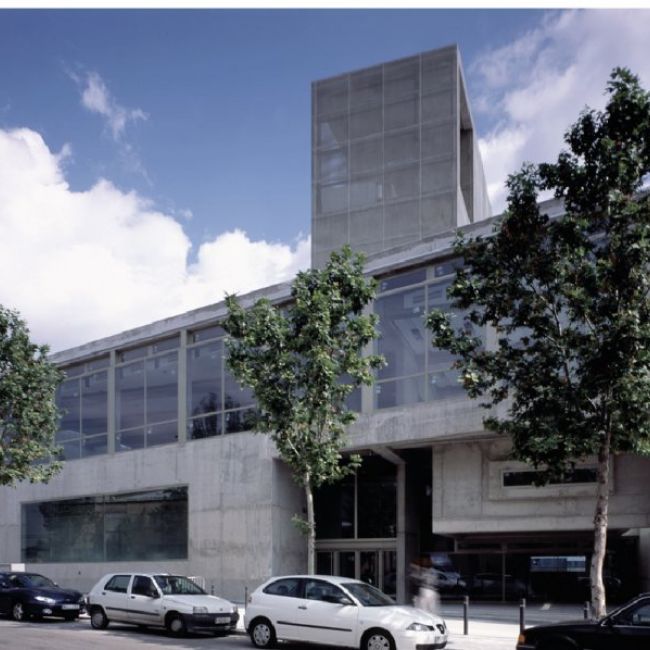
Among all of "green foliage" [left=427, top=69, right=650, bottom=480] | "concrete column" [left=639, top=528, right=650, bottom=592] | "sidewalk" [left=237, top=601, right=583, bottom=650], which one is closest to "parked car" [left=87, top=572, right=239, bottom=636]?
"sidewalk" [left=237, top=601, right=583, bottom=650]

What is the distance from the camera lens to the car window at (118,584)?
2088cm

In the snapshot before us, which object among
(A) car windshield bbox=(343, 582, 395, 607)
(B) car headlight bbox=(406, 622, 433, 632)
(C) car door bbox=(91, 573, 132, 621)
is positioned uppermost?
(A) car windshield bbox=(343, 582, 395, 607)

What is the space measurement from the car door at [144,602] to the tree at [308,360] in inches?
148

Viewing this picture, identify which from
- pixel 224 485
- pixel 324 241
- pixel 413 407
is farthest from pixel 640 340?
pixel 324 241

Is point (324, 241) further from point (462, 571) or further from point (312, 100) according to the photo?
point (462, 571)

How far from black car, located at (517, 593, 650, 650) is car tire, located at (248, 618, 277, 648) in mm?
5650

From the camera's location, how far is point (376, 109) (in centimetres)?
4859

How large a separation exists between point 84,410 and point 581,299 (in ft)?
84.3

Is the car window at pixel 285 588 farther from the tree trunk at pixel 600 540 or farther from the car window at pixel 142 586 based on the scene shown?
the tree trunk at pixel 600 540

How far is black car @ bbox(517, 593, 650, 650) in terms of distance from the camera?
1243 centimetres

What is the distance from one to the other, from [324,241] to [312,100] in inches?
320

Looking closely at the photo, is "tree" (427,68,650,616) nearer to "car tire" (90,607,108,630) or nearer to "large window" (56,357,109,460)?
"car tire" (90,607,108,630)

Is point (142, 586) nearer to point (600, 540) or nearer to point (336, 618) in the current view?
point (336, 618)

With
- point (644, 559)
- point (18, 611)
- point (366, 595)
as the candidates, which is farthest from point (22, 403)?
point (644, 559)
